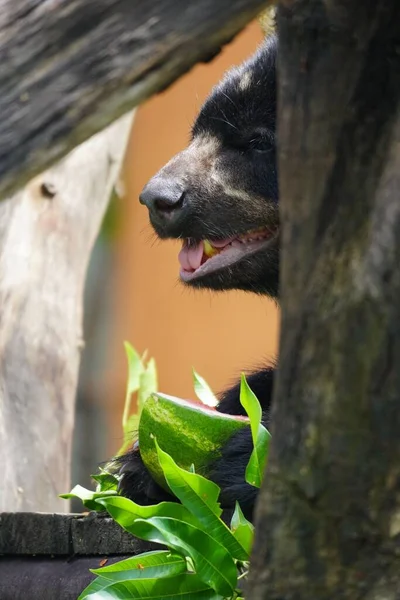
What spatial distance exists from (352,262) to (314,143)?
0.13m

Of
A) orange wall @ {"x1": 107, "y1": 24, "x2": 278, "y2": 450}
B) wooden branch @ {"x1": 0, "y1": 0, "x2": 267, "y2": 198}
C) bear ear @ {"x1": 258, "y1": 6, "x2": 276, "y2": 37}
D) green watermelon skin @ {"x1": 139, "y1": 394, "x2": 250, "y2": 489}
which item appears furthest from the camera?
orange wall @ {"x1": 107, "y1": 24, "x2": 278, "y2": 450}

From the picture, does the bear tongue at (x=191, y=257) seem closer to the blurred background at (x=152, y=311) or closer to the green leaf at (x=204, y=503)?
the green leaf at (x=204, y=503)

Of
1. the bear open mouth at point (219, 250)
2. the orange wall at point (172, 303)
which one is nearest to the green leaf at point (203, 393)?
the bear open mouth at point (219, 250)

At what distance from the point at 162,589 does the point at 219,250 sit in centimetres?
113

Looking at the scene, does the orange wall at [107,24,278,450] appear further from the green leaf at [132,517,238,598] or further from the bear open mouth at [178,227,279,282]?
the green leaf at [132,517,238,598]

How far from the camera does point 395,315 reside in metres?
0.94

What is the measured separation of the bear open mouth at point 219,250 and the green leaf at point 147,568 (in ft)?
3.40

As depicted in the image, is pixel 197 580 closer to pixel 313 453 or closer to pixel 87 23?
pixel 313 453

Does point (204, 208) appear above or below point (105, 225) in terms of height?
above

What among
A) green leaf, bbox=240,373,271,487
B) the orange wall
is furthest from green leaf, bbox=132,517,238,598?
the orange wall

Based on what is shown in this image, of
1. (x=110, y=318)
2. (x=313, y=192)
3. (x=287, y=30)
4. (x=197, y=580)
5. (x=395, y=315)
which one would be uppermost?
(x=287, y=30)

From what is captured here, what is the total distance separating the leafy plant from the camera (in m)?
1.51

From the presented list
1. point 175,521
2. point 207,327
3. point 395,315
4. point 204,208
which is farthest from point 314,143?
point 207,327

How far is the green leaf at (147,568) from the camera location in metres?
1.55
